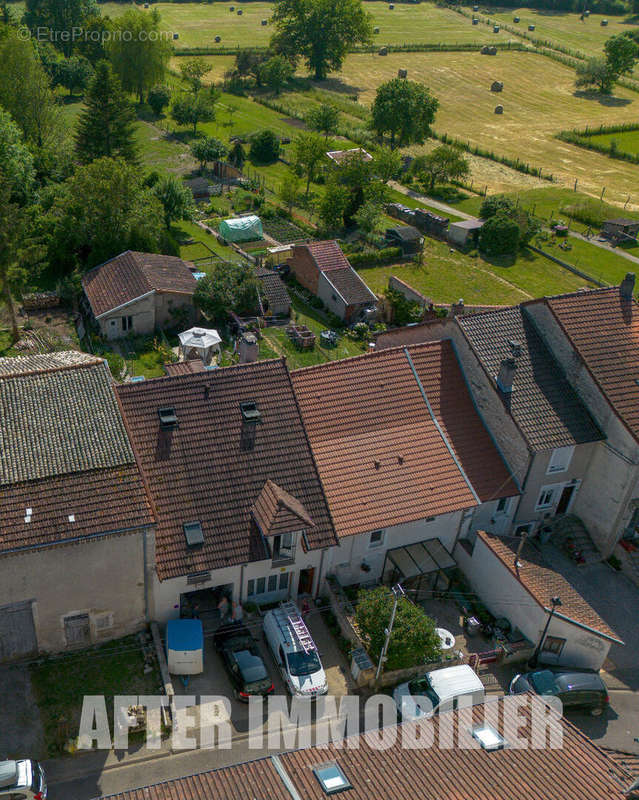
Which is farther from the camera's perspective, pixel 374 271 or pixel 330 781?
pixel 374 271

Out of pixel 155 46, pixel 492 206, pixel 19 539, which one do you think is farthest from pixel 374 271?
pixel 155 46

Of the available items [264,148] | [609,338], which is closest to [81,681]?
[609,338]

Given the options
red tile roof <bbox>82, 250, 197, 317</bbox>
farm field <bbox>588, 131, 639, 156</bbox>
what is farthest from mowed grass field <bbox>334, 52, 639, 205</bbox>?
red tile roof <bbox>82, 250, 197, 317</bbox>

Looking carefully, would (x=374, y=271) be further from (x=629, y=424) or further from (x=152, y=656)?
(x=152, y=656)

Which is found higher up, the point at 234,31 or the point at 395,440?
the point at 395,440

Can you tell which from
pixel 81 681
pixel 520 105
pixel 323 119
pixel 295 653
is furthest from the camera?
pixel 520 105

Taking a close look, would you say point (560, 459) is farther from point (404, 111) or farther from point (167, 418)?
point (404, 111)
